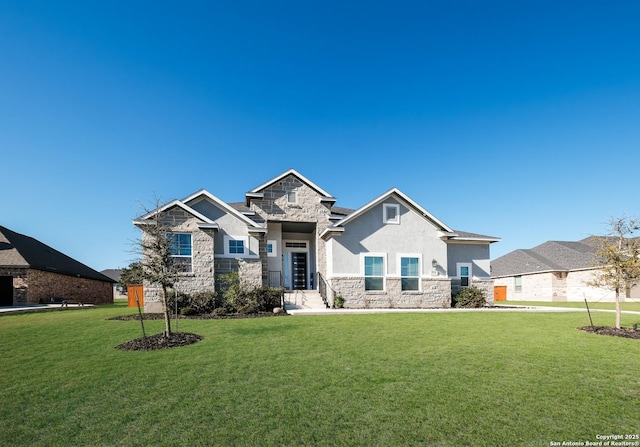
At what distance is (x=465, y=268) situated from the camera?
1989cm

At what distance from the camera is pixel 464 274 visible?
1984cm

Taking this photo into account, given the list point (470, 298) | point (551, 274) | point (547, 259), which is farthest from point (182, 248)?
point (547, 259)

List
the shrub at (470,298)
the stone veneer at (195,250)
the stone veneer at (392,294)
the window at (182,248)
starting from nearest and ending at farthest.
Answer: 1. the stone veneer at (195,250)
2. the window at (182,248)
3. the stone veneer at (392,294)
4. the shrub at (470,298)

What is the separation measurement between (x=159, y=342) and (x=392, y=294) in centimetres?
1231

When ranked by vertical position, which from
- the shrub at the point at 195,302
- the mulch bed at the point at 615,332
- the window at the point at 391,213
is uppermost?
the window at the point at 391,213

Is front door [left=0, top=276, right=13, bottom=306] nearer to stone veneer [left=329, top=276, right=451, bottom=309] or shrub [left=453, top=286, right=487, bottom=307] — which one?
stone veneer [left=329, top=276, right=451, bottom=309]

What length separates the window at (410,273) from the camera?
58.9 feet

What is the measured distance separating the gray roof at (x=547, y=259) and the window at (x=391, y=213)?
18738 millimetres

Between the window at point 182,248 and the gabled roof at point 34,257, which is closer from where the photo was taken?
the window at point 182,248

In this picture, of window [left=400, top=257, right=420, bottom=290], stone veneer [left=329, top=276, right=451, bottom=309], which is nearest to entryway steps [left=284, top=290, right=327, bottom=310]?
stone veneer [left=329, top=276, right=451, bottom=309]

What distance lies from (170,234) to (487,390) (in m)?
14.8

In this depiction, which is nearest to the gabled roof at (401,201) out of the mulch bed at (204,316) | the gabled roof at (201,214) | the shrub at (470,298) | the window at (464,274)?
the window at (464,274)

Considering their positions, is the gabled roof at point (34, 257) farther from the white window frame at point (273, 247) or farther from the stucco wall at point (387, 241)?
the stucco wall at point (387, 241)

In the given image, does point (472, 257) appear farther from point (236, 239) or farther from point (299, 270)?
point (236, 239)
